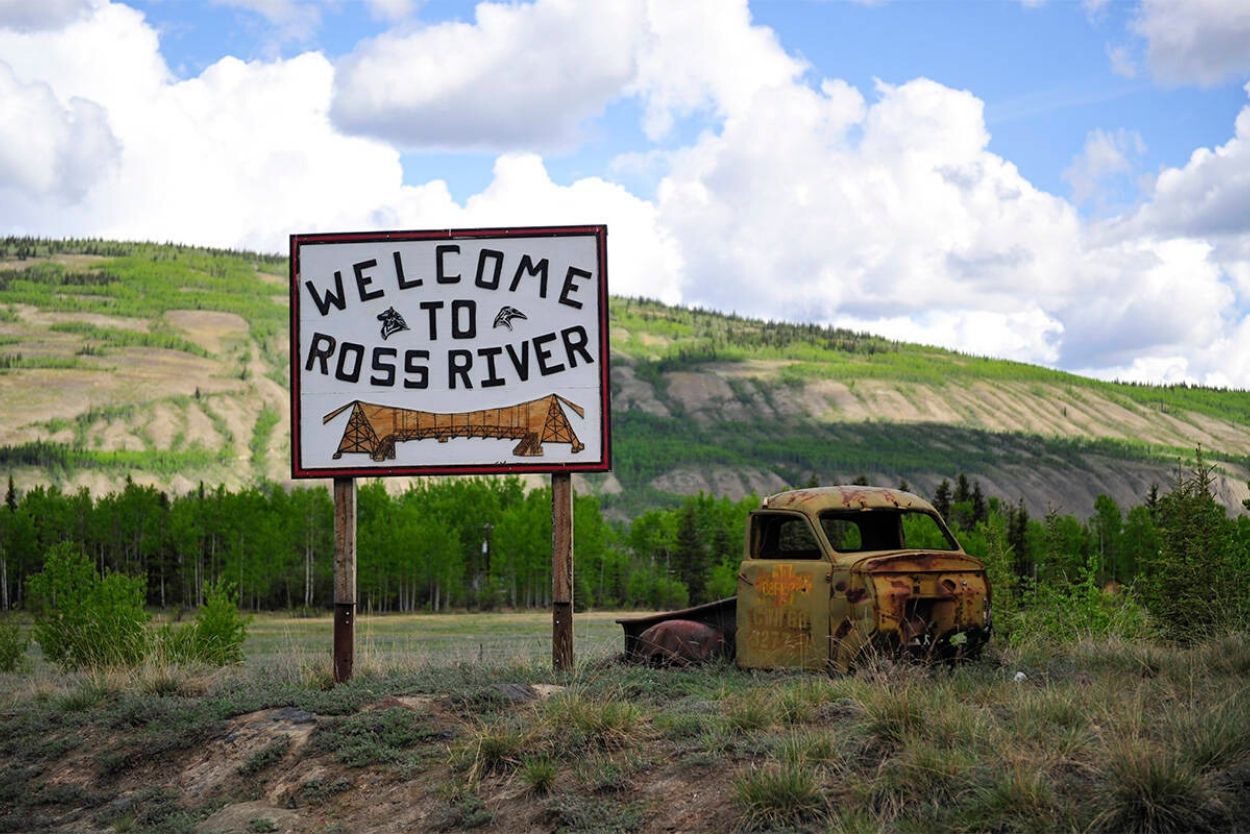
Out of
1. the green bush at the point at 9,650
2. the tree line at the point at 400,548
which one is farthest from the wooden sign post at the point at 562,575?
the tree line at the point at 400,548

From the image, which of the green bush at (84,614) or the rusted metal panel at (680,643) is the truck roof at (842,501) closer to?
the rusted metal panel at (680,643)

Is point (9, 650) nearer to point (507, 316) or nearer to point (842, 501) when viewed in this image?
point (507, 316)

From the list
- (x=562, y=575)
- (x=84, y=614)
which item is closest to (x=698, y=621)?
(x=562, y=575)

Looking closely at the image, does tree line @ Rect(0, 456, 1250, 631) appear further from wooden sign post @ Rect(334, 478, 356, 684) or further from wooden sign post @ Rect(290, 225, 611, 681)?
wooden sign post @ Rect(334, 478, 356, 684)

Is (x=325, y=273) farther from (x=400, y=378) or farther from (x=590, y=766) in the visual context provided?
(x=590, y=766)

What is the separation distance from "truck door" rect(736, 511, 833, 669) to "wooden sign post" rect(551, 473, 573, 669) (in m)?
2.28

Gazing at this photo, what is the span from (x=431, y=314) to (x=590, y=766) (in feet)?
22.4

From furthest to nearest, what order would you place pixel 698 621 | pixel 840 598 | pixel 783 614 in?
pixel 698 621 → pixel 783 614 → pixel 840 598

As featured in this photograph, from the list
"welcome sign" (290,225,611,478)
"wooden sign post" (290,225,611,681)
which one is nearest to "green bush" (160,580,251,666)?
"wooden sign post" (290,225,611,681)

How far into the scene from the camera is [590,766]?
382 inches

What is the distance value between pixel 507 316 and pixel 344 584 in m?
3.75

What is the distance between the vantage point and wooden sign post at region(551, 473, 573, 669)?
14.3 meters


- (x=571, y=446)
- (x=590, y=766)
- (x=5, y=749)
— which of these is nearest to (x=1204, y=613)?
(x=571, y=446)

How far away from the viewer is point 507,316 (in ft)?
48.5
